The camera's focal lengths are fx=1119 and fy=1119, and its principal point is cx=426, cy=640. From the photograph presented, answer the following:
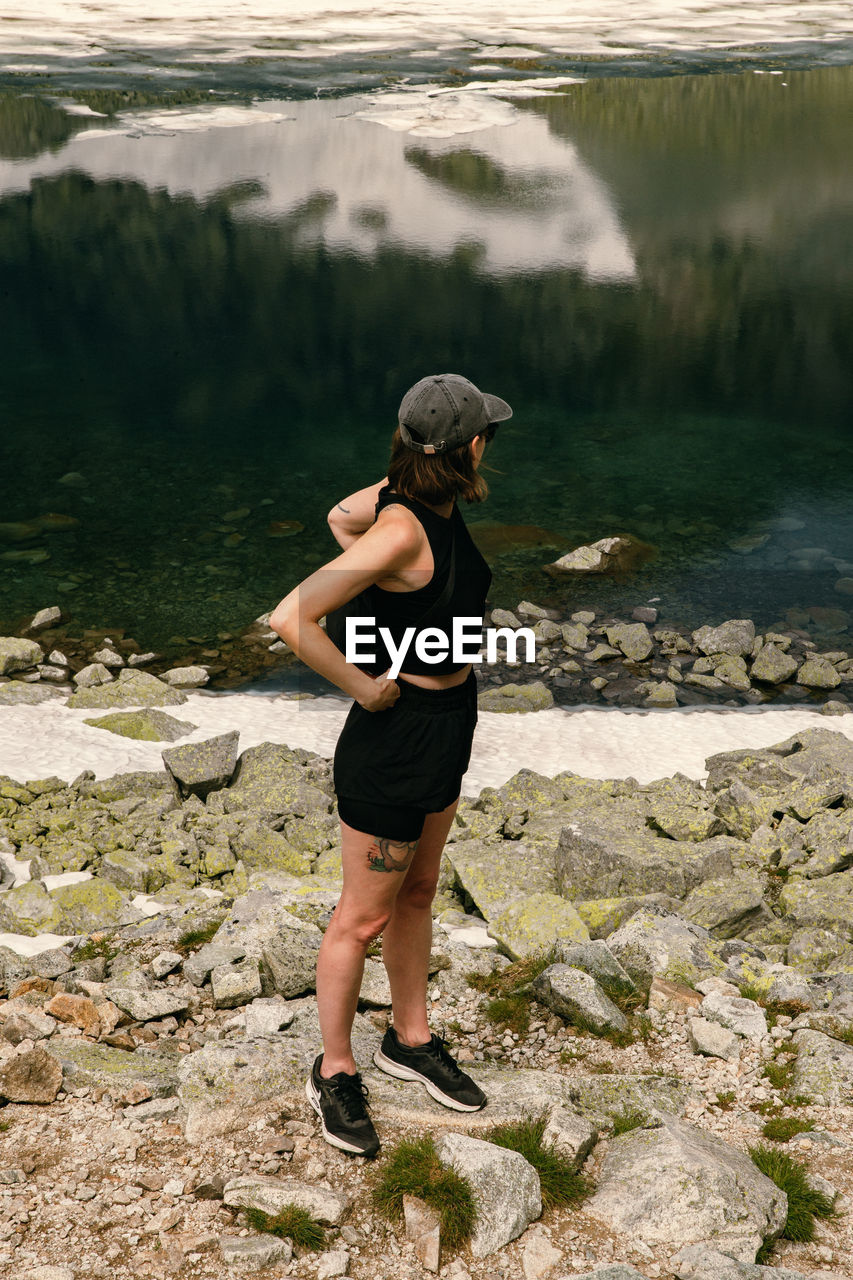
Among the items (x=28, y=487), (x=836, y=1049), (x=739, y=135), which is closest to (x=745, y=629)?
(x=836, y=1049)

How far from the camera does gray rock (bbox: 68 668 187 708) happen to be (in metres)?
14.9

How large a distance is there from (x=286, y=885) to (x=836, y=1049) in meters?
4.21

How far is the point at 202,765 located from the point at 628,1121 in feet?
24.0

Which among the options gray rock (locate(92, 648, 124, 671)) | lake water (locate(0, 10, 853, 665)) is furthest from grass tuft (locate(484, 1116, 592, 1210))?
lake water (locate(0, 10, 853, 665))

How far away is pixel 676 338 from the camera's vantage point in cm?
4628

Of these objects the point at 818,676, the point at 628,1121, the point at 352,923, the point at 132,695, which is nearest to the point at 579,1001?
the point at 628,1121

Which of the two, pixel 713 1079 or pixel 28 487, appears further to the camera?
pixel 28 487

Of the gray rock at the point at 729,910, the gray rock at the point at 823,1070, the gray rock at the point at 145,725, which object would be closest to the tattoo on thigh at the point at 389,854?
the gray rock at the point at 823,1070

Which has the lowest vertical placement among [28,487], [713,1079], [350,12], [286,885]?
[28,487]

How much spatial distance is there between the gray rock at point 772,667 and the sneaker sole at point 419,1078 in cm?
1263

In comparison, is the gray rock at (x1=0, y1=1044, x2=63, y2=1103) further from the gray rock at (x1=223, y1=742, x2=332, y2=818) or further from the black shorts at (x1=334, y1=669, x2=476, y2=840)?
the gray rock at (x1=223, y1=742, x2=332, y2=818)

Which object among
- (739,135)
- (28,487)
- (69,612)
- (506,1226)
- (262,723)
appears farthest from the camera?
(739,135)

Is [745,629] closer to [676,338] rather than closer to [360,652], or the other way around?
[360,652]

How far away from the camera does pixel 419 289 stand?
53.4 meters
